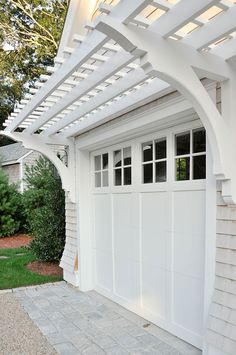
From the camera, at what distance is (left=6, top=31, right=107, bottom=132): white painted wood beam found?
7.02 feet

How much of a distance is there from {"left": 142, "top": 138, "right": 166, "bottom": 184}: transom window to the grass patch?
113 inches

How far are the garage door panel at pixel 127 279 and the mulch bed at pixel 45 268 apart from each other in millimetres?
1794

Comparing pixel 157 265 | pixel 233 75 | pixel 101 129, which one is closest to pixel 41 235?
pixel 101 129

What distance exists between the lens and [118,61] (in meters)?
2.43

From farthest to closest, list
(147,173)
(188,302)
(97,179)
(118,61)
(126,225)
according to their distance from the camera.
→ (97,179)
(126,225)
(147,173)
(188,302)
(118,61)

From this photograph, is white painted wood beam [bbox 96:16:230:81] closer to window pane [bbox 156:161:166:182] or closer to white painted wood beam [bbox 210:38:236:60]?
white painted wood beam [bbox 210:38:236:60]

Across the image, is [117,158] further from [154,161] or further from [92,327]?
[92,327]

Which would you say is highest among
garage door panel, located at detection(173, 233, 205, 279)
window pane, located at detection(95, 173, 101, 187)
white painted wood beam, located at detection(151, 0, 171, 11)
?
white painted wood beam, located at detection(151, 0, 171, 11)

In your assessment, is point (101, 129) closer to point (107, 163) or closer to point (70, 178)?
point (107, 163)

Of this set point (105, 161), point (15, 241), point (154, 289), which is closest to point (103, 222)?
point (105, 161)

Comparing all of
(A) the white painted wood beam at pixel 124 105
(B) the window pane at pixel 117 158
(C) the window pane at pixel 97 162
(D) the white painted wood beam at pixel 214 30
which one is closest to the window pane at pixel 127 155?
(B) the window pane at pixel 117 158

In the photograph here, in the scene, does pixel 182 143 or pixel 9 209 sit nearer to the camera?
pixel 182 143

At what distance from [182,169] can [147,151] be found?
0.68 meters

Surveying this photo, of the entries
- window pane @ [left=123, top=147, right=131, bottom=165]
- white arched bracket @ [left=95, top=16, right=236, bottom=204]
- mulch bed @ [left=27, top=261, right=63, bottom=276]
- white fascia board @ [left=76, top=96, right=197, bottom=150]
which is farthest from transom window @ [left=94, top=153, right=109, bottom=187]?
white arched bracket @ [left=95, top=16, right=236, bottom=204]
